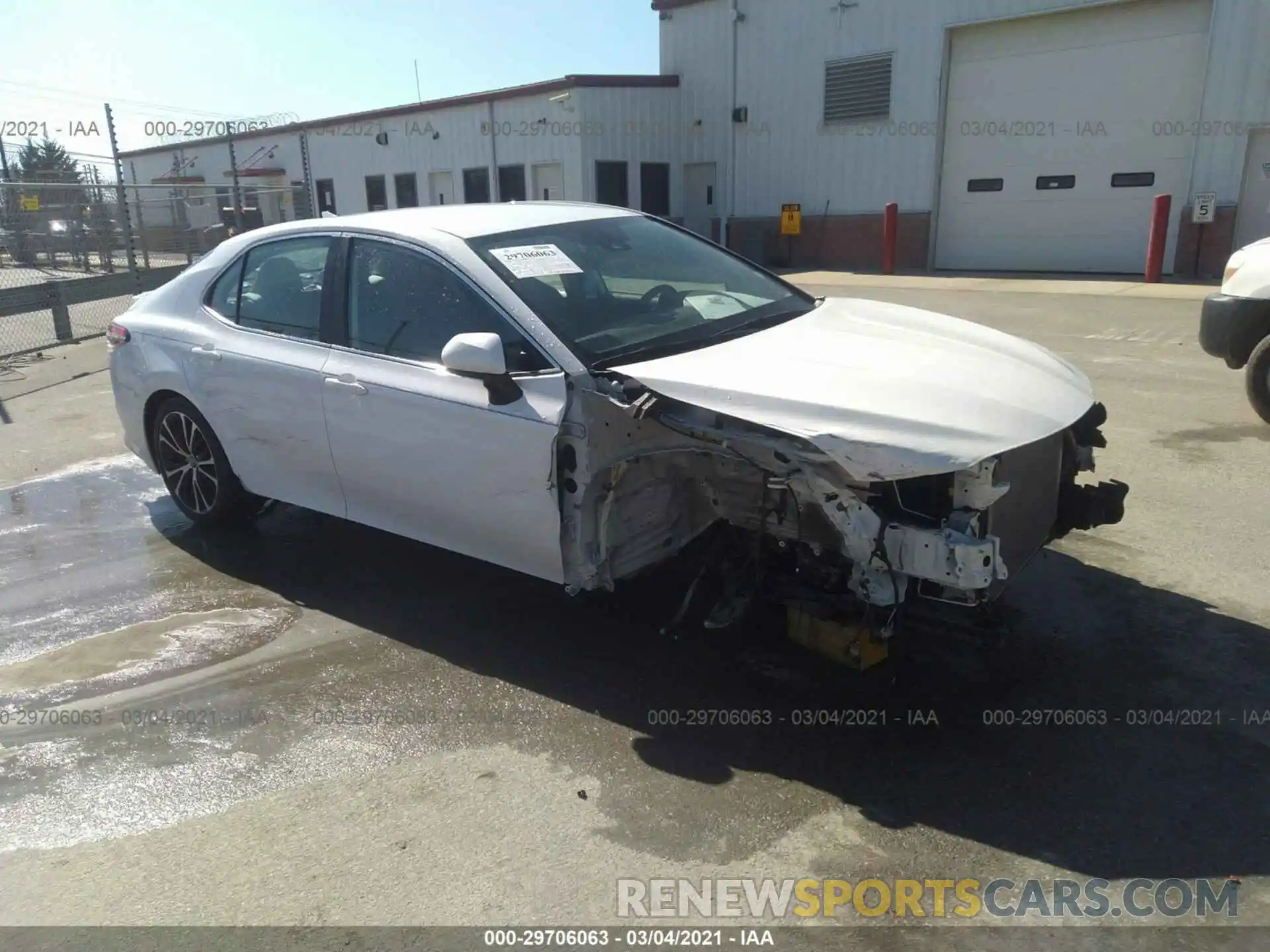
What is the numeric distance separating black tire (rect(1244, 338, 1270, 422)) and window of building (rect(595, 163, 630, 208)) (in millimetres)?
18354

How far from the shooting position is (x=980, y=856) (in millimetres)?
2742

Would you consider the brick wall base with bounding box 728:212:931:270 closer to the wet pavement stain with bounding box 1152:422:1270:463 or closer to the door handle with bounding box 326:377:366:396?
the wet pavement stain with bounding box 1152:422:1270:463

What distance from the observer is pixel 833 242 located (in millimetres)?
22031

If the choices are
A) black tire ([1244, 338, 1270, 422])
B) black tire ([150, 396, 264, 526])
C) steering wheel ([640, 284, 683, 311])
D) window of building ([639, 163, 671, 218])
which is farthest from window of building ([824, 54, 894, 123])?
black tire ([150, 396, 264, 526])

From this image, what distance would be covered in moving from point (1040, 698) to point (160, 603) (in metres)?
3.94

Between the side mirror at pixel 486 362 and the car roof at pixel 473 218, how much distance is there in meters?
0.73

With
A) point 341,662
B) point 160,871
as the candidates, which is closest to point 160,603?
point 341,662

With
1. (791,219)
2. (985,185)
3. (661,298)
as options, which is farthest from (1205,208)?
(661,298)

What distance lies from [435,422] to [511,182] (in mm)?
23335

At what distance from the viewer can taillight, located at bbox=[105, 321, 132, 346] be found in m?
5.43

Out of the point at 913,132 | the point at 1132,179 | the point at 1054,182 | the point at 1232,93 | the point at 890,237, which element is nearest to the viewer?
the point at 1232,93

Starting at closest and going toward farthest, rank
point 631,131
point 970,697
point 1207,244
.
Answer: point 970,697 < point 1207,244 < point 631,131

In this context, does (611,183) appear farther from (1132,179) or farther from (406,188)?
(1132,179)

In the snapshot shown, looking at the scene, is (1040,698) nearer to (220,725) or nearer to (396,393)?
(396,393)
